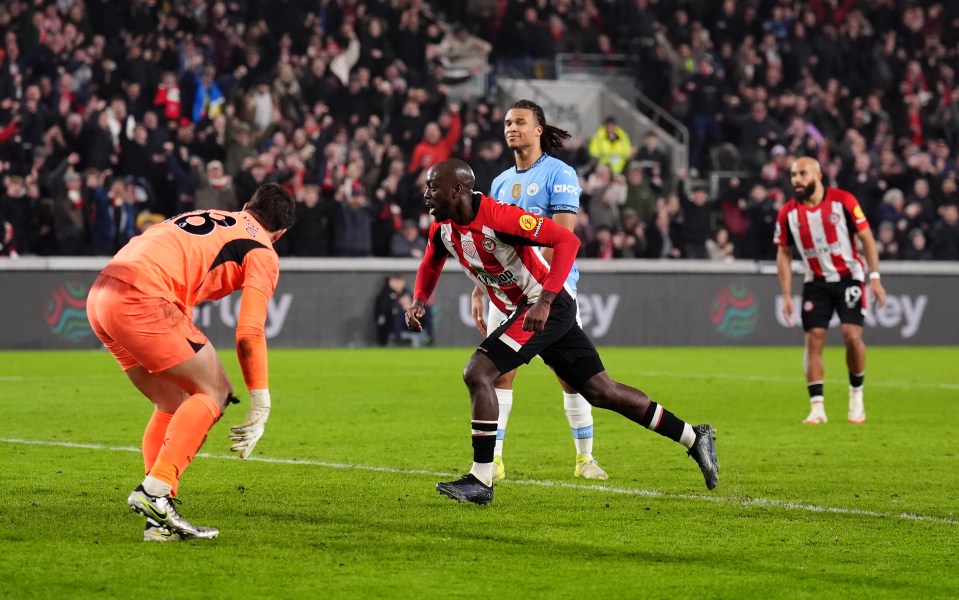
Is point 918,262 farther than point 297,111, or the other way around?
point 918,262

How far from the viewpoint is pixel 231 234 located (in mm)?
6402

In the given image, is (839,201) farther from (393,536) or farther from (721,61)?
(721,61)

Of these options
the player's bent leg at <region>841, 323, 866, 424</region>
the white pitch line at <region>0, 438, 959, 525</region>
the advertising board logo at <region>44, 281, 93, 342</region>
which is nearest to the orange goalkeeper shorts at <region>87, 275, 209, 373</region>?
the white pitch line at <region>0, 438, 959, 525</region>

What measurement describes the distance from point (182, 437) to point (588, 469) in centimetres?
324

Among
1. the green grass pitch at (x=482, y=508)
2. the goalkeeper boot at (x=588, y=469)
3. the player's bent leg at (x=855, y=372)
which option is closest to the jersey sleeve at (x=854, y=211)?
the player's bent leg at (x=855, y=372)

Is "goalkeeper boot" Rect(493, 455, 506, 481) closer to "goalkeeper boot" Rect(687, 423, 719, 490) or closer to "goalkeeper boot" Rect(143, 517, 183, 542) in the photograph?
"goalkeeper boot" Rect(687, 423, 719, 490)

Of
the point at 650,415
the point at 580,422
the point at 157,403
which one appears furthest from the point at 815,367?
the point at 157,403

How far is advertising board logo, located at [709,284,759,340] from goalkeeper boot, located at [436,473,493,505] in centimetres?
1793

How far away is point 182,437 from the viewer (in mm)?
6262

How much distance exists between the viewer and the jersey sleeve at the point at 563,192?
876 cm

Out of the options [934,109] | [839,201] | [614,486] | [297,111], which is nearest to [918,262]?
[934,109]

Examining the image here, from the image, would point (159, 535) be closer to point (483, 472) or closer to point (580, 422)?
point (483, 472)

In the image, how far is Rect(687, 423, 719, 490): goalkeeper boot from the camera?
8117mm

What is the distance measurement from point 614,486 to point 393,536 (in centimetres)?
218
